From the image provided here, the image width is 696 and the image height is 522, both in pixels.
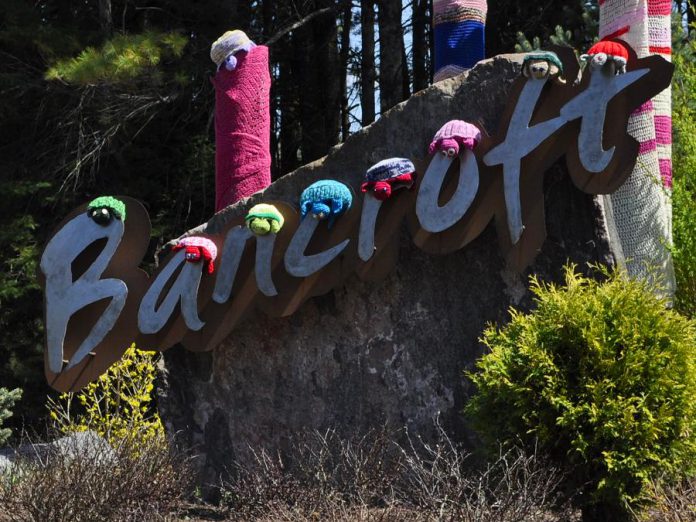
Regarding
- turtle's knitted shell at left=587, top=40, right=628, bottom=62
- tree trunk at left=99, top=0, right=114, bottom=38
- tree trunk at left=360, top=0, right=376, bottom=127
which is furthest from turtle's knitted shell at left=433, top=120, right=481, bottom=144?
tree trunk at left=360, top=0, right=376, bottom=127

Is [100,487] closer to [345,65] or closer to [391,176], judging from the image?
[391,176]

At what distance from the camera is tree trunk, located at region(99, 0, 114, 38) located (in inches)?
469

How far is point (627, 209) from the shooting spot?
6.03 metres

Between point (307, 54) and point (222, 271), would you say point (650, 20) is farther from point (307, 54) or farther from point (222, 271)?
point (307, 54)

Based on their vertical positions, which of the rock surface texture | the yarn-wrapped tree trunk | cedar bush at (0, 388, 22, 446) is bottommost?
cedar bush at (0, 388, 22, 446)

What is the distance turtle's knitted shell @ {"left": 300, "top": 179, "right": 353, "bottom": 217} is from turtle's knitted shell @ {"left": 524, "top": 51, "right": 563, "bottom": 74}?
1375mm

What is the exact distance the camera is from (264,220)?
6.07 metres

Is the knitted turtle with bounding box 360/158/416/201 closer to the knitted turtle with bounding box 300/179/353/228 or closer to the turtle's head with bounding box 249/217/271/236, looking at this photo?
the knitted turtle with bounding box 300/179/353/228

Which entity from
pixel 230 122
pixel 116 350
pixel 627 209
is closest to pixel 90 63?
pixel 230 122

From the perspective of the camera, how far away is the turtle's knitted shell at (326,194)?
5.96m

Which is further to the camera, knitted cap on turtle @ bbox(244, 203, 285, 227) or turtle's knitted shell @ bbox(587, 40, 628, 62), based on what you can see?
knitted cap on turtle @ bbox(244, 203, 285, 227)

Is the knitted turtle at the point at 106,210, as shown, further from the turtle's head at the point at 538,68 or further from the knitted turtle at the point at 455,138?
the turtle's head at the point at 538,68

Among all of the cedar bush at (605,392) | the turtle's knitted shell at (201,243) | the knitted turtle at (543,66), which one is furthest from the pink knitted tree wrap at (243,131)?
the cedar bush at (605,392)

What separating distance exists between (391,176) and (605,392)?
1961 millimetres
